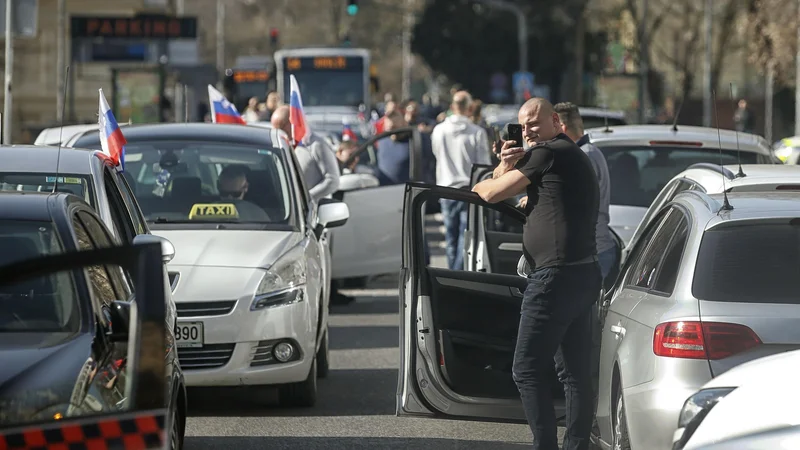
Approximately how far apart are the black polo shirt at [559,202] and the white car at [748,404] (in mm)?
1994

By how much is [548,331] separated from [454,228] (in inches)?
321

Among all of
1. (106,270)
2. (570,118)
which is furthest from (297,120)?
(106,270)

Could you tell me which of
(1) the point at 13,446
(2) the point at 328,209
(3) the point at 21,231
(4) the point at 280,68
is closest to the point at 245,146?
(2) the point at 328,209

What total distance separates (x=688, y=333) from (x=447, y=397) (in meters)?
1.69

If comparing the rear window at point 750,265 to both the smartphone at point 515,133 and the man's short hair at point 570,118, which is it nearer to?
the smartphone at point 515,133

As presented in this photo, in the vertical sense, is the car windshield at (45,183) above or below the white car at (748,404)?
above

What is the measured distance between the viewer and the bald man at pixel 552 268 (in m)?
6.61

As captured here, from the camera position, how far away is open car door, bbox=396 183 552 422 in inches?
276

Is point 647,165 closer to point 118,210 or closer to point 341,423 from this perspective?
point 341,423

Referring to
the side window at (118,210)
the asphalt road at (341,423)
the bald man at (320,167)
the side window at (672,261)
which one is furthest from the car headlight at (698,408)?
the bald man at (320,167)

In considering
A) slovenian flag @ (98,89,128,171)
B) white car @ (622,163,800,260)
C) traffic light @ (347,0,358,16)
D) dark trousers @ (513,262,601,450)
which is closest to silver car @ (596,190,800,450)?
white car @ (622,163,800,260)

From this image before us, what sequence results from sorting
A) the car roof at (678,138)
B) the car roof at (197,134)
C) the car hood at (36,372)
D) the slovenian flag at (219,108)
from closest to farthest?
the car hood at (36,372)
the car roof at (197,134)
the car roof at (678,138)
the slovenian flag at (219,108)

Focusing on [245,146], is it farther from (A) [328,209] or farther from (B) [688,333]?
(B) [688,333]

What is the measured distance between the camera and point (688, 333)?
561 centimetres
